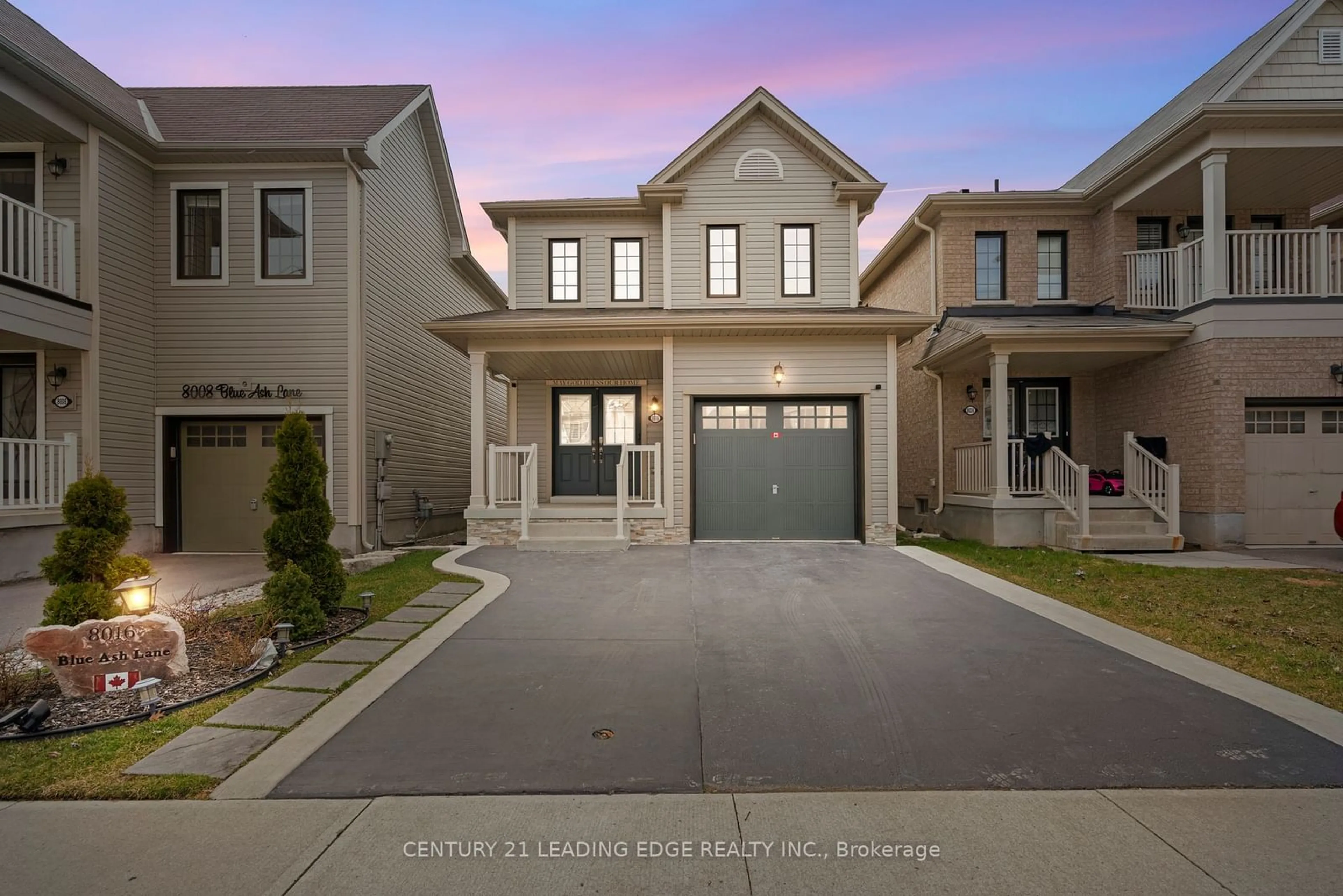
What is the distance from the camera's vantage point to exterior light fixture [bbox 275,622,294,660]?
4.69 metres

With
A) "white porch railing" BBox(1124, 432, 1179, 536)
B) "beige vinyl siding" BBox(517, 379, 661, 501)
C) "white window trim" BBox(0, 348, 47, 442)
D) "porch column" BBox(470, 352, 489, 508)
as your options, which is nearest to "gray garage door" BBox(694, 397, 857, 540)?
"beige vinyl siding" BBox(517, 379, 661, 501)

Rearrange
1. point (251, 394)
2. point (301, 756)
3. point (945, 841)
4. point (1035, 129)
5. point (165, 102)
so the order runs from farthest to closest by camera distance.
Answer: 1. point (1035, 129)
2. point (165, 102)
3. point (251, 394)
4. point (301, 756)
5. point (945, 841)

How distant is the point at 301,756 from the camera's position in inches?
121

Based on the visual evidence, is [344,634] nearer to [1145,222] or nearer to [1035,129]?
[1145,222]

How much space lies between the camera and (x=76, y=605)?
4.19 m

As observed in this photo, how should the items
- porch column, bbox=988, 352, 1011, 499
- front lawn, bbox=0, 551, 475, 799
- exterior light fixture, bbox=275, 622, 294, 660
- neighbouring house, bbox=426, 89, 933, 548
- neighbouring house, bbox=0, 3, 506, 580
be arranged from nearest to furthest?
1. front lawn, bbox=0, 551, 475, 799
2. exterior light fixture, bbox=275, 622, 294, 660
3. neighbouring house, bbox=0, 3, 506, 580
4. neighbouring house, bbox=426, 89, 933, 548
5. porch column, bbox=988, 352, 1011, 499

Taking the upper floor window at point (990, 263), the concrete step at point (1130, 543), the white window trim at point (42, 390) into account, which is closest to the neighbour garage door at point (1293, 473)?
the concrete step at point (1130, 543)

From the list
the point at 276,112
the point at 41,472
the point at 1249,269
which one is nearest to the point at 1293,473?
the point at 1249,269

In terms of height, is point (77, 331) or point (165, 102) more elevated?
point (165, 102)

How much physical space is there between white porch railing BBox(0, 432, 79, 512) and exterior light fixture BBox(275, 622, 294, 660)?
19.6ft

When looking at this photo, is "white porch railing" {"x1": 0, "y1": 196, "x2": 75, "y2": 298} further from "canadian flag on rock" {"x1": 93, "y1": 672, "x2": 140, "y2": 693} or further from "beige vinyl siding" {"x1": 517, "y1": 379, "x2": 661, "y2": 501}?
"canadian flag on rock" {"x1": 93, "y1": 672, "x2": 140, "y2": 693}

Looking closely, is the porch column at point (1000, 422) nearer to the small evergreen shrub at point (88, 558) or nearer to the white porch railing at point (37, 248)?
the small evergreen shrub at point (88, 558)

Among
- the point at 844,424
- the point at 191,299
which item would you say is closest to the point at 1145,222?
the point at 844,424

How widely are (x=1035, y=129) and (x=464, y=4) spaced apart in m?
22.0
